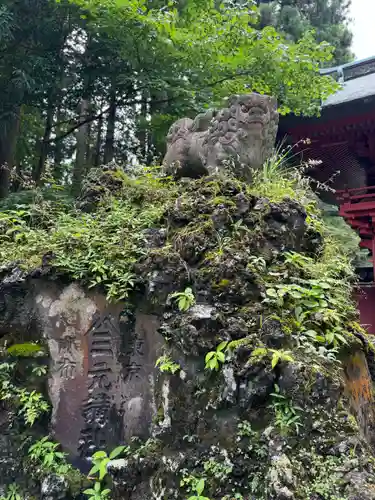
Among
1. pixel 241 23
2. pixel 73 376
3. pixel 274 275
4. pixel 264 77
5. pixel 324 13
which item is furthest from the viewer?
pixel 324 13

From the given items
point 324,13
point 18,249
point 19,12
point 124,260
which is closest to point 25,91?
point 19,12

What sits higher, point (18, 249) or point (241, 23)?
point (241, 23)

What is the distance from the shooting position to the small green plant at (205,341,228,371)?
2225mm

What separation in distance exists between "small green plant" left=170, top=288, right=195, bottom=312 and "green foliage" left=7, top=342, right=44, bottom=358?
112cm

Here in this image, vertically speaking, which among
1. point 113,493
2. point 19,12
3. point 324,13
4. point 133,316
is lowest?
point 113,493

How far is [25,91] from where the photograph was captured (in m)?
7.25

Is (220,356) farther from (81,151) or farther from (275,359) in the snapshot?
(81,151)

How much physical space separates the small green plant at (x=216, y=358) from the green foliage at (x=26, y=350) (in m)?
1.31

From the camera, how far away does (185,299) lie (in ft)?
8.21

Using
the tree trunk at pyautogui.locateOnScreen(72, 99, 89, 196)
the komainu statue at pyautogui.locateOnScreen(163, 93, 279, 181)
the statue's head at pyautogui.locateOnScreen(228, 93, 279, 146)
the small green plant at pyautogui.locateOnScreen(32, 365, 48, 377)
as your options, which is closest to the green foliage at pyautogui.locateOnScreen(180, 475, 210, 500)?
the small green plant at pyautogui.locateOnScreen(32, 365, 48, 377)

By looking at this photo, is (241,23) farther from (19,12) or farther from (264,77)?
(19,12)

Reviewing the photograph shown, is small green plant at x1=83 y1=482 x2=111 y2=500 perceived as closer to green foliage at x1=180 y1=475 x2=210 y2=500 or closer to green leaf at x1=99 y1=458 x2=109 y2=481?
green leaf at x1=99 y1=458 x2=109 y2=481

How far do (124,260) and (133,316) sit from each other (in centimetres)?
41

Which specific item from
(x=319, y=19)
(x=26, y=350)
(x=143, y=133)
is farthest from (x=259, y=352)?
(x=319, y=19)
